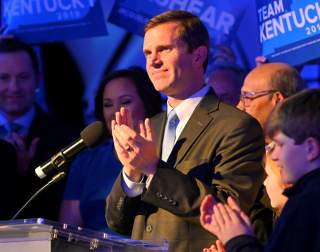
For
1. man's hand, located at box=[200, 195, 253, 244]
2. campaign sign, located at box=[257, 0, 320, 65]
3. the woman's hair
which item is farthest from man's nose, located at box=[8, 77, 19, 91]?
man's hand, located at box=[200, 195, 253, 244]

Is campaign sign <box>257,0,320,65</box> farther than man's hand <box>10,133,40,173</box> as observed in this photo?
No

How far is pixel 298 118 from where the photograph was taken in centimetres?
279

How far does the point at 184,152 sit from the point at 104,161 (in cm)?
156

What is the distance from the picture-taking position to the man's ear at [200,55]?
387 centimetres

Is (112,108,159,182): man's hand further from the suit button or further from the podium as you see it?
the podium

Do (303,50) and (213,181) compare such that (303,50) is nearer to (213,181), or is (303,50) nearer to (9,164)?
(213,181)

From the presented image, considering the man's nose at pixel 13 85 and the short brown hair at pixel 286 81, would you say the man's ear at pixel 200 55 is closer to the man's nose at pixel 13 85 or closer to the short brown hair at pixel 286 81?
the short brown hair at pixel 286 81

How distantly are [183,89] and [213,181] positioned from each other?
0.43m

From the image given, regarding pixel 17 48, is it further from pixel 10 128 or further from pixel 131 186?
pixel 131 186

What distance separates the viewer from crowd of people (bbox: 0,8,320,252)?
9.20ft

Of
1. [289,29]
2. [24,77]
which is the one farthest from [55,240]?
[24,77]

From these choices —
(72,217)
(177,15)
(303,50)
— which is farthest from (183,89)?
(72,217)

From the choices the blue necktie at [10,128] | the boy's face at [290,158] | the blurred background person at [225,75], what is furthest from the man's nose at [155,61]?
the blue necktie at [10,128]

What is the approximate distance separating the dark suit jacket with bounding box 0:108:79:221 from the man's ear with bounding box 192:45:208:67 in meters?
1.61
